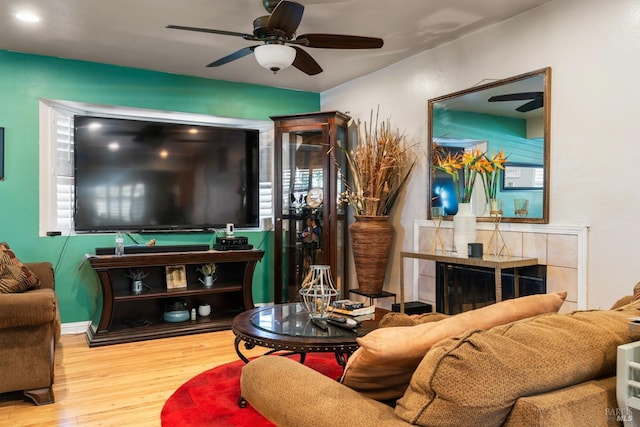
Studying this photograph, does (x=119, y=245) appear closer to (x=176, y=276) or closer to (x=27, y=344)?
(x=176, y=276)

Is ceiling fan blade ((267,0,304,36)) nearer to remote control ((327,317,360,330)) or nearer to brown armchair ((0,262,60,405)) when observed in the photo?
remote control ((327,317,360,330))

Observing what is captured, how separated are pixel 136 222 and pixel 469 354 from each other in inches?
160

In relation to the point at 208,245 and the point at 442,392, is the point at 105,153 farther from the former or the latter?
the point at 442,392

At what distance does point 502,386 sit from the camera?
1017mm

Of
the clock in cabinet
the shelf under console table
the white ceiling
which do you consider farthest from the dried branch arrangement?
the shelf under console table

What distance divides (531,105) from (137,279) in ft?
11.6

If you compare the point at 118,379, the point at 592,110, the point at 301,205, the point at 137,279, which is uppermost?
the point at 592,110

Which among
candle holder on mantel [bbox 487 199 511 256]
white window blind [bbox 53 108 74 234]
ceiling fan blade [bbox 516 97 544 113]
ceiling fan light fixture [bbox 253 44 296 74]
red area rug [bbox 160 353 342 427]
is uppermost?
ceiling fan light fixture [bbox 253 44 296 74]

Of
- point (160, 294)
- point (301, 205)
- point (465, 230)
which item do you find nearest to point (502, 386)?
point (465, 230)

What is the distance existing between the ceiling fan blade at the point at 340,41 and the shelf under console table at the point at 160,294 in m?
2.24

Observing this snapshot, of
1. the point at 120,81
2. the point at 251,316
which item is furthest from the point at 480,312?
the point at 120,81

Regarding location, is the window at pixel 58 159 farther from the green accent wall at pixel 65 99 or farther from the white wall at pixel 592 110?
the white wall at pixel 592 110

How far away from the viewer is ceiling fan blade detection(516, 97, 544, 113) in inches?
126

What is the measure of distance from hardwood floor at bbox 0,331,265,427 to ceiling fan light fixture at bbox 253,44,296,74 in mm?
2113
